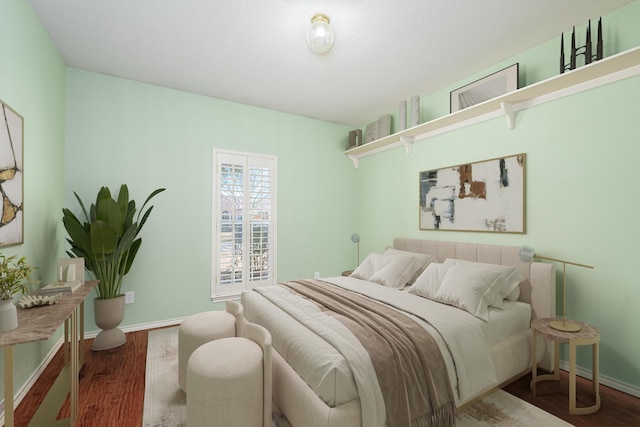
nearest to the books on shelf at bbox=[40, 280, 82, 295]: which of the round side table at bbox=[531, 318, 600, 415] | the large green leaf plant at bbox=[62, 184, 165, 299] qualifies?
the large green leaf plant at bbox=[62, 184, 165, 299]

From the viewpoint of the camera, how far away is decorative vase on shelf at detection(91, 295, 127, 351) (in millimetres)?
→ 2785

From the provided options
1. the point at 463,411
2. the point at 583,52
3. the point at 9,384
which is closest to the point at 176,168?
the point at 9,384

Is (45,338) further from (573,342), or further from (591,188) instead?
(591,188)

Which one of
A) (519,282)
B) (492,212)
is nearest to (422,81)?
(492,212)

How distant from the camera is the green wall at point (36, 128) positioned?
6.40 ft

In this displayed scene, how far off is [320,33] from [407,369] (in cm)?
231

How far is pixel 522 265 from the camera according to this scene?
256cm

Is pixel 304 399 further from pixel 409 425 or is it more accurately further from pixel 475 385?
pixel 475 385

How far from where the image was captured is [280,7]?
219cm

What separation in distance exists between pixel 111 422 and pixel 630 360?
Answer: 3584mm

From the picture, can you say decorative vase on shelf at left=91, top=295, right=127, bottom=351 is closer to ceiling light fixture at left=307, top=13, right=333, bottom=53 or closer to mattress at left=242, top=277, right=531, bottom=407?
mattress at left=242, top=277, right=531, bottom=407

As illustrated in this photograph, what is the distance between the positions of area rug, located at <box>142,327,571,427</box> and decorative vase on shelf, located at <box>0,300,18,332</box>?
0.99m

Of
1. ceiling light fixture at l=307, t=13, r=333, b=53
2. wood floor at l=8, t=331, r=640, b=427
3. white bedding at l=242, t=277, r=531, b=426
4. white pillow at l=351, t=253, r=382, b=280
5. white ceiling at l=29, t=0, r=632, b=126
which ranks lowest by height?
wood floor at l=8, t=331, r=640, b=427

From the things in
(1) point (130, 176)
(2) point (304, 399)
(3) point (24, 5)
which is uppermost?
(3) point (24, 5)
